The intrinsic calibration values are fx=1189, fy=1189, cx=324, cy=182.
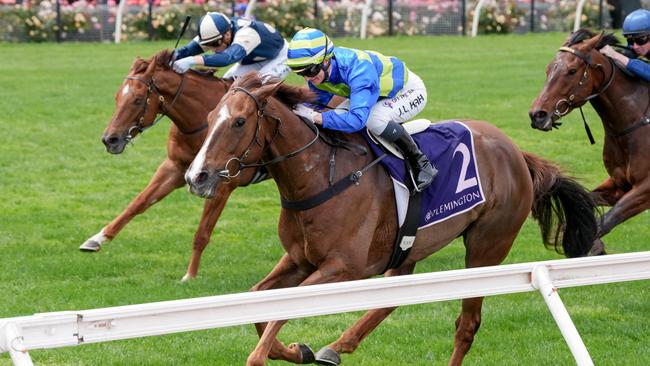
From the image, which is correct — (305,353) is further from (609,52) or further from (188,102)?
(609,52)

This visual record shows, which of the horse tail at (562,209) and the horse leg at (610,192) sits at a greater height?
the horse tail at (562,209)

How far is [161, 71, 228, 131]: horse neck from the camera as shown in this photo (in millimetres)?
7961

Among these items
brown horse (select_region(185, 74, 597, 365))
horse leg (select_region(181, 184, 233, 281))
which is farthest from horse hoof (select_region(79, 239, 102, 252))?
brown horse (select_region(185, 74, 597, 365))

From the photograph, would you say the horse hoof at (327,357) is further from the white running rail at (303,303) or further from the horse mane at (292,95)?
the white running rail at (303,303)

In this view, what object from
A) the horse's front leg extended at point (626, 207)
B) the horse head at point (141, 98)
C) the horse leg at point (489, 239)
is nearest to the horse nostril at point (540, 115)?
the horse's front leg extended at point (626, 207)

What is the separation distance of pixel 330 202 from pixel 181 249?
12.7ft

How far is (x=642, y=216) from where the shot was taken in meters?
10.3

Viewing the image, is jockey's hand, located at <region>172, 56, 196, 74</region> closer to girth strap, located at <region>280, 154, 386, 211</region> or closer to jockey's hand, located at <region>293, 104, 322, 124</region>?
jockey's hand, located at <region>293, 104, 322, 124</region>

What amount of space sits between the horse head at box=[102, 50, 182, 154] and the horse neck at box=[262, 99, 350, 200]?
2658mm

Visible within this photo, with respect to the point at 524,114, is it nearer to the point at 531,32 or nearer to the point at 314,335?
the point at 314,335

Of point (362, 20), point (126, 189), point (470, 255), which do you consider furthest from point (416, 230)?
point (362, 20)

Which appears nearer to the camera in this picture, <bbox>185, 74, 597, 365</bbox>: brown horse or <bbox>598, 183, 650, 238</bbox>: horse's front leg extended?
<bbox>185, 74, 597, 365</bbox>: brown horse

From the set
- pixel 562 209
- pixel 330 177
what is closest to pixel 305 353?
pixel 330 177

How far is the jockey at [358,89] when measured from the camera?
546 cm
